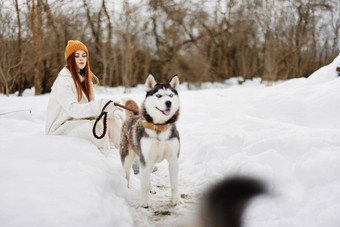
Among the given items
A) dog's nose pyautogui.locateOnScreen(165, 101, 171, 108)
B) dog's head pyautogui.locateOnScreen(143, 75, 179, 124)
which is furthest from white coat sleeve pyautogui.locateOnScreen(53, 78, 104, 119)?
dog's nose pyautogui.locateOnScreen(165, 101, 171, 108)

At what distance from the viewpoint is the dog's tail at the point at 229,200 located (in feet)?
8.11

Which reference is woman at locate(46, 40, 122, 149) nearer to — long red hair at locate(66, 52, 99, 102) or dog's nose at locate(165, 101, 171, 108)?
long red hair at locate(66, 52, 99, 102)

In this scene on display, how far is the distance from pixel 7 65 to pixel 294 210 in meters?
12.3

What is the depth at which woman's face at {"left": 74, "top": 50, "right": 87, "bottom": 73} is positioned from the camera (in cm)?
323

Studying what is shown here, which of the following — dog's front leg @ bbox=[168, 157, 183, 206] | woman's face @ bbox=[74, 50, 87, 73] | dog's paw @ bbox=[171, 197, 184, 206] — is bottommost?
dog's paw @ bbox=[171, 197, 184, 206]

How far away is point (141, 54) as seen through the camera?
16609 mm

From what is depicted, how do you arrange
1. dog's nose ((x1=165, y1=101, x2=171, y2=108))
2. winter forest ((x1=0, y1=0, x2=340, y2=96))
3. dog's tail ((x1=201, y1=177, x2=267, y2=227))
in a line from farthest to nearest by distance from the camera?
winter forest ((x1=0, y1=0, x2=340, y2=96)) → dog's nose ((x1=165, y1=101, x2=171, y2=108)) → dog's tail ((x1=201, y1=177, x2=267, y2=227))

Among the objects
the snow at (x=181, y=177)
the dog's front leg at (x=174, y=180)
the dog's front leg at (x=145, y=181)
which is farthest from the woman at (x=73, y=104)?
the dog's front leg at (x=174, y=180)

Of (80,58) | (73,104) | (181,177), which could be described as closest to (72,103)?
(73,104)

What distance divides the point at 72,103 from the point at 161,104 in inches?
43.6

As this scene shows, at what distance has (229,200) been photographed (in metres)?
2.79

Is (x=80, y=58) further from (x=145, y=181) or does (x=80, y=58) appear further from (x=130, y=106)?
(x=145, y=181)

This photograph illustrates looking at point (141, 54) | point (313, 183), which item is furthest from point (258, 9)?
point (313, 183)

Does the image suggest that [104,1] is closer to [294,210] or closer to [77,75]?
[77,75]
